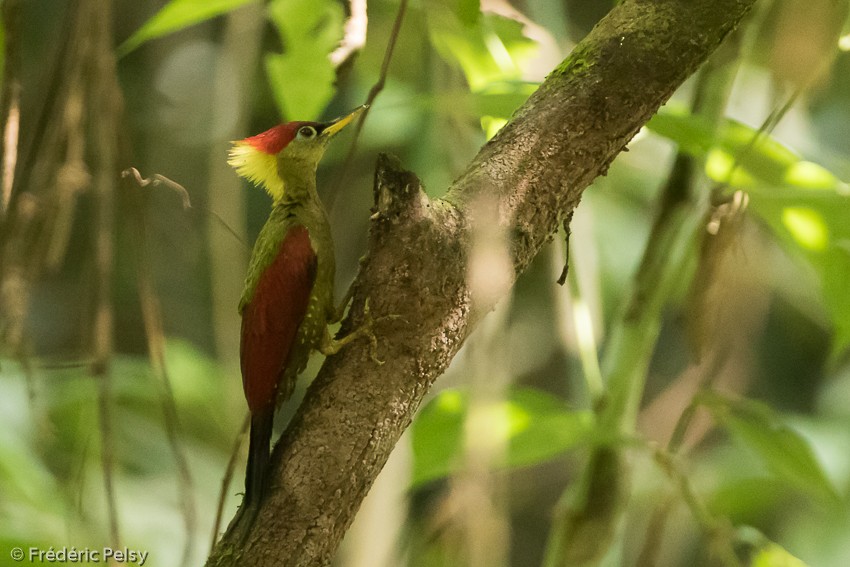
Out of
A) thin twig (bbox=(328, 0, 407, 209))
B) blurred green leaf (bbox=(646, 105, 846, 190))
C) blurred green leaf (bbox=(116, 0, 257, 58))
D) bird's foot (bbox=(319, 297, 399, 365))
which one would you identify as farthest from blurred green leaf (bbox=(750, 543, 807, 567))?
blurred green leaf (bbox=(116, 0, 257, 58))

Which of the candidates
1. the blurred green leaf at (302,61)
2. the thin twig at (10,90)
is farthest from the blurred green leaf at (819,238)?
the thin twig at (10,90)

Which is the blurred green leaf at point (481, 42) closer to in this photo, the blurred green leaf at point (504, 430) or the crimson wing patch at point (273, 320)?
the crimson wing patch at point (273, 320)

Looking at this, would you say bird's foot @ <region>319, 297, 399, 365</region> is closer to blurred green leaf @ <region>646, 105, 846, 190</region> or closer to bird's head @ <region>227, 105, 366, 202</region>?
blurred green leaf @ <region>646, 105, 846, 190</region>

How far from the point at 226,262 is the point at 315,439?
2025 mm

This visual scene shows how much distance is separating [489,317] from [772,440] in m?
0.58

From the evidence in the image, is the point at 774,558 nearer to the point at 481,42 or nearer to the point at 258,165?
the point at 481,42

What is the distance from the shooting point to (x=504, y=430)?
1.53 meters

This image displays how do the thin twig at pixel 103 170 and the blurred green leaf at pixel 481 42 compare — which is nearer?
the thin twig at pixel 103 170

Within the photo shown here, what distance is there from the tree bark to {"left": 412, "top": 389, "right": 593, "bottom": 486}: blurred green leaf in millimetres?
410

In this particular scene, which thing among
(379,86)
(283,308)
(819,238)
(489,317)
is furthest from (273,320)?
(819,238)

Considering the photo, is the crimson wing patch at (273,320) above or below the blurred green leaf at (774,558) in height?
above

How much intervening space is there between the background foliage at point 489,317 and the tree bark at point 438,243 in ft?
0.42

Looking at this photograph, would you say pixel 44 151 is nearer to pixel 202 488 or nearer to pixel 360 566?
pixel 360 566

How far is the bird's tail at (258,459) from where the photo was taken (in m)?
1.06
